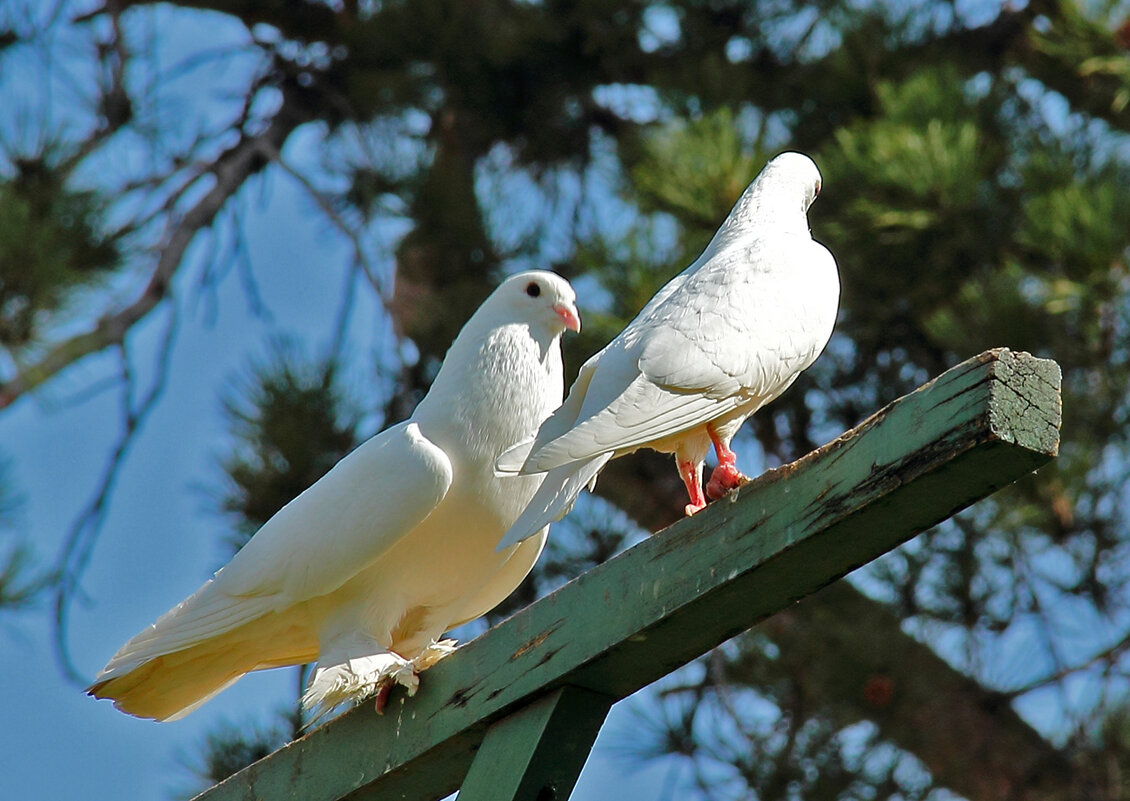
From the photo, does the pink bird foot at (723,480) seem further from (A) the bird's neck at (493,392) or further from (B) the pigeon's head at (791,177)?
(B) the pigeon's head at (791,177)

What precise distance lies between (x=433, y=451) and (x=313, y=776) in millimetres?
586

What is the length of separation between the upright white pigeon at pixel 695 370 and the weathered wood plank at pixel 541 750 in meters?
0.21

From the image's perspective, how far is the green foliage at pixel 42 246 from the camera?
4.04 metres

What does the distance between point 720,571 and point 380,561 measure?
3.37 feet

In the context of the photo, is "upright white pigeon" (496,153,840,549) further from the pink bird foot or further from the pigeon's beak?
the pigeon's beak

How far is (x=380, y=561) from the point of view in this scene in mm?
2492

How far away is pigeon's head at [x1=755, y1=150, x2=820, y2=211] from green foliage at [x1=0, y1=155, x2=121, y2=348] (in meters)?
2.29

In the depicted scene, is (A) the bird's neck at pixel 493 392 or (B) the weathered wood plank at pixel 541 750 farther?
(A) the bird's neck at pixel 493 392

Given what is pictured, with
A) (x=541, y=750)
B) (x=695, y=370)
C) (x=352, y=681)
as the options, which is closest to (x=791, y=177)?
(x=695, y=370)

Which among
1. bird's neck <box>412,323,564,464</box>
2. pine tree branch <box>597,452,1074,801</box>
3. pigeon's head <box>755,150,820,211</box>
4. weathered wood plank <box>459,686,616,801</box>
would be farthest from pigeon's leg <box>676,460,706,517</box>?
pine tree branch <box>597,452,1074,801</box>

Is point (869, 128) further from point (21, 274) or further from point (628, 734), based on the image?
point (21, 274)

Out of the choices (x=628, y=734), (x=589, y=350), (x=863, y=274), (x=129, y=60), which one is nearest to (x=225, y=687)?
(x=589, y=350)

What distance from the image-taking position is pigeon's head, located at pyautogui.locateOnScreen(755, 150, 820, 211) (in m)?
2.71

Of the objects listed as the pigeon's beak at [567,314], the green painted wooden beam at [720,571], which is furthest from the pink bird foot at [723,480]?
the pigeon's beak at [567,314]
